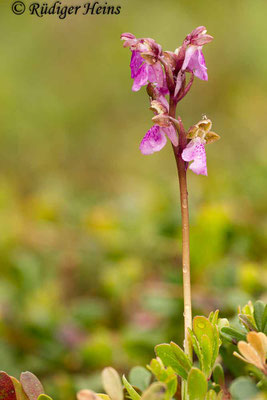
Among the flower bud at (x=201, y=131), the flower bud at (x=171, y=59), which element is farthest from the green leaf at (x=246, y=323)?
the flower bud at (x=171, y=59)

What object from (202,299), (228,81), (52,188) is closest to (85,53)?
(228,81)

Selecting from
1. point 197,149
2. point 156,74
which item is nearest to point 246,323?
point 197,149

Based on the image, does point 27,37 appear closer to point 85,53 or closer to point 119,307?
point 85,53

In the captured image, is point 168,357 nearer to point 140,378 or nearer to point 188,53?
point 140,378

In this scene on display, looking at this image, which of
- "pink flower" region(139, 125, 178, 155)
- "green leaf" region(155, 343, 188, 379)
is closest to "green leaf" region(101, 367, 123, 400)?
"green leaf" region(155, 343, 188, 379)

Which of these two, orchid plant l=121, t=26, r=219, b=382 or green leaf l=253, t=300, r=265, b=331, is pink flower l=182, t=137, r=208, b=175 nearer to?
orchid plant l=121, t=26, r=219, b=382

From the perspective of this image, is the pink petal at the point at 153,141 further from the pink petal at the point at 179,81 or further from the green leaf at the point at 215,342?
the green leaf at the point at 215,342
